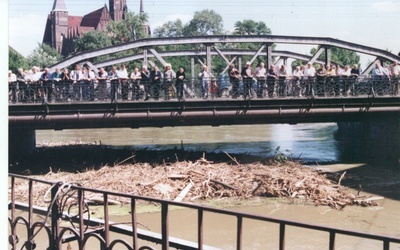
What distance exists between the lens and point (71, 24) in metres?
72.9

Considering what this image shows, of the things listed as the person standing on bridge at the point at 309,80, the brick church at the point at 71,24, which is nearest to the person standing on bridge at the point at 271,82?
the person standing on bridge at the point at 309,80

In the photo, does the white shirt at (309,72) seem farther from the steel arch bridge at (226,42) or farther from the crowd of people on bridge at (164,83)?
the steel arch bridge at (226,42)

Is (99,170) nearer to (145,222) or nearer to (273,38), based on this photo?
(145,222)

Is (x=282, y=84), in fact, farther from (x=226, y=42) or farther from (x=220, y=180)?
(x=220, y=180)

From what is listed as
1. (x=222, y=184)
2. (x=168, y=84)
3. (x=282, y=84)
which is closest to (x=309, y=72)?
(x=282, y=84)

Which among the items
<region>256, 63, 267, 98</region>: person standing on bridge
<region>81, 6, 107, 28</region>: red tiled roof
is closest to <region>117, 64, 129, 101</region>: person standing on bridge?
<region>256, 63, 267, 98</region>: person standing on bridge

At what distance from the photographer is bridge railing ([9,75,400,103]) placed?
46.0 ft

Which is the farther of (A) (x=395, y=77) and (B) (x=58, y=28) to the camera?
(B) (x=58, y=28)

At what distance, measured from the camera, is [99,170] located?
13.8m

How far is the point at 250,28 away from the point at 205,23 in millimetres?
7376

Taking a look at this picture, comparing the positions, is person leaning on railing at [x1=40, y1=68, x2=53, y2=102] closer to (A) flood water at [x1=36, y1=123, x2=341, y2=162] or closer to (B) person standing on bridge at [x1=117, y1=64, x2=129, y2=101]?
(B) person standing on bridge at [x1=117, y1=64, x2=129, y2=101]

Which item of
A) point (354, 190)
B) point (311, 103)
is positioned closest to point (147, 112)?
point (311, 103)

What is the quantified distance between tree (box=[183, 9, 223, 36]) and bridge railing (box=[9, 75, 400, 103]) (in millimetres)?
57032

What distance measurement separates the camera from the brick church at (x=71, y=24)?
6788cm
